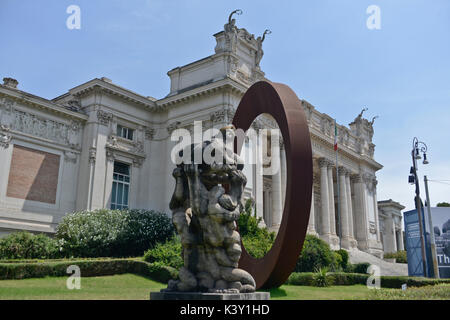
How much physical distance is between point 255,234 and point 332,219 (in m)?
22.7

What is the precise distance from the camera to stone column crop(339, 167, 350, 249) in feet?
159

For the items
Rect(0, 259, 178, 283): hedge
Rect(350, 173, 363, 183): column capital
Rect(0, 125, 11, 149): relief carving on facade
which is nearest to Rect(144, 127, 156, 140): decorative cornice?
Rect(0, 125, 11, 149): relief carving on facade

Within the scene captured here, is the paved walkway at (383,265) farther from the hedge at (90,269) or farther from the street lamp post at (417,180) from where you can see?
the hedge at (90,269)

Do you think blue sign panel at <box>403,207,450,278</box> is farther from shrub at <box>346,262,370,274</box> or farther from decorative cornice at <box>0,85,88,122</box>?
decorative cornice at <box>0,85,88,122</box>

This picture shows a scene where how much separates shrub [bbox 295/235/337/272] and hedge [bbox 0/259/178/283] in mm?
9748

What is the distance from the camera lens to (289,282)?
72.6ft

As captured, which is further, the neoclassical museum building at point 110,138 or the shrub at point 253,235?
the neoclassical museum building at point 110,138

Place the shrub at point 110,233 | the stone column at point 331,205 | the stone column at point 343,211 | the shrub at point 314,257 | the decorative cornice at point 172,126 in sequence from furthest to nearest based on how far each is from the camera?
1. the stone column at point 343,211
2. the stone column at point 331,205
3. the decorative cornice at point 172,126
4. the shrub at point 110,233
5. the shrub at point 314,257

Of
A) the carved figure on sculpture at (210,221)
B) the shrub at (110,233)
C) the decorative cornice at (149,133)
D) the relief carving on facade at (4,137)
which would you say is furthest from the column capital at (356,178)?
the carved figure on sculpture at (210,221)

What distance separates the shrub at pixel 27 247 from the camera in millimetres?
24578

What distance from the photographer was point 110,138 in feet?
115

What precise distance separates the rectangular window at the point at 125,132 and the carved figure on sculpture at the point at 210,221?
27.5 metres
